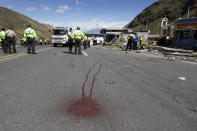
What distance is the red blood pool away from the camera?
2416 millimetres

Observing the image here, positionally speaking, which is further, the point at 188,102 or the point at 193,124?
the point at 188,102

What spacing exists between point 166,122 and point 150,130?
1.15 ft

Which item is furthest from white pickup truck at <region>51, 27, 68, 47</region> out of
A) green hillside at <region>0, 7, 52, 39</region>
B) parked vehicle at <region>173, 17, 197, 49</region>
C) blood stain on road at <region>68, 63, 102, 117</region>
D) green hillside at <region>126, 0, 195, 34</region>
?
green hillside at <region>126, 0, 195, 34</region>

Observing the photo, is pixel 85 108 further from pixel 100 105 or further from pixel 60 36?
pixel 60 36

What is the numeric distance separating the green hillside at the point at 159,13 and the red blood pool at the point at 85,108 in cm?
10212

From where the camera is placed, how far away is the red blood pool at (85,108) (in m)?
2.42

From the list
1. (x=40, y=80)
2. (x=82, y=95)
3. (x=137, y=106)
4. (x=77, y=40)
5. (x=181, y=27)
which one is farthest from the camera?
(x=181, y=27)

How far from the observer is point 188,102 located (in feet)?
9.65

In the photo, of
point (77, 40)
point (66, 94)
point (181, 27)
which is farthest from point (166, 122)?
point (181, 27)

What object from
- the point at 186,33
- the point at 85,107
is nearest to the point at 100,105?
the point at 85,107

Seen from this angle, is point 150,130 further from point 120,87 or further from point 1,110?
point 1,110

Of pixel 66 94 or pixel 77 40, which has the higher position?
pixel 77 40

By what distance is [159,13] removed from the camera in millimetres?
111812

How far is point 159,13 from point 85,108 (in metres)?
123
